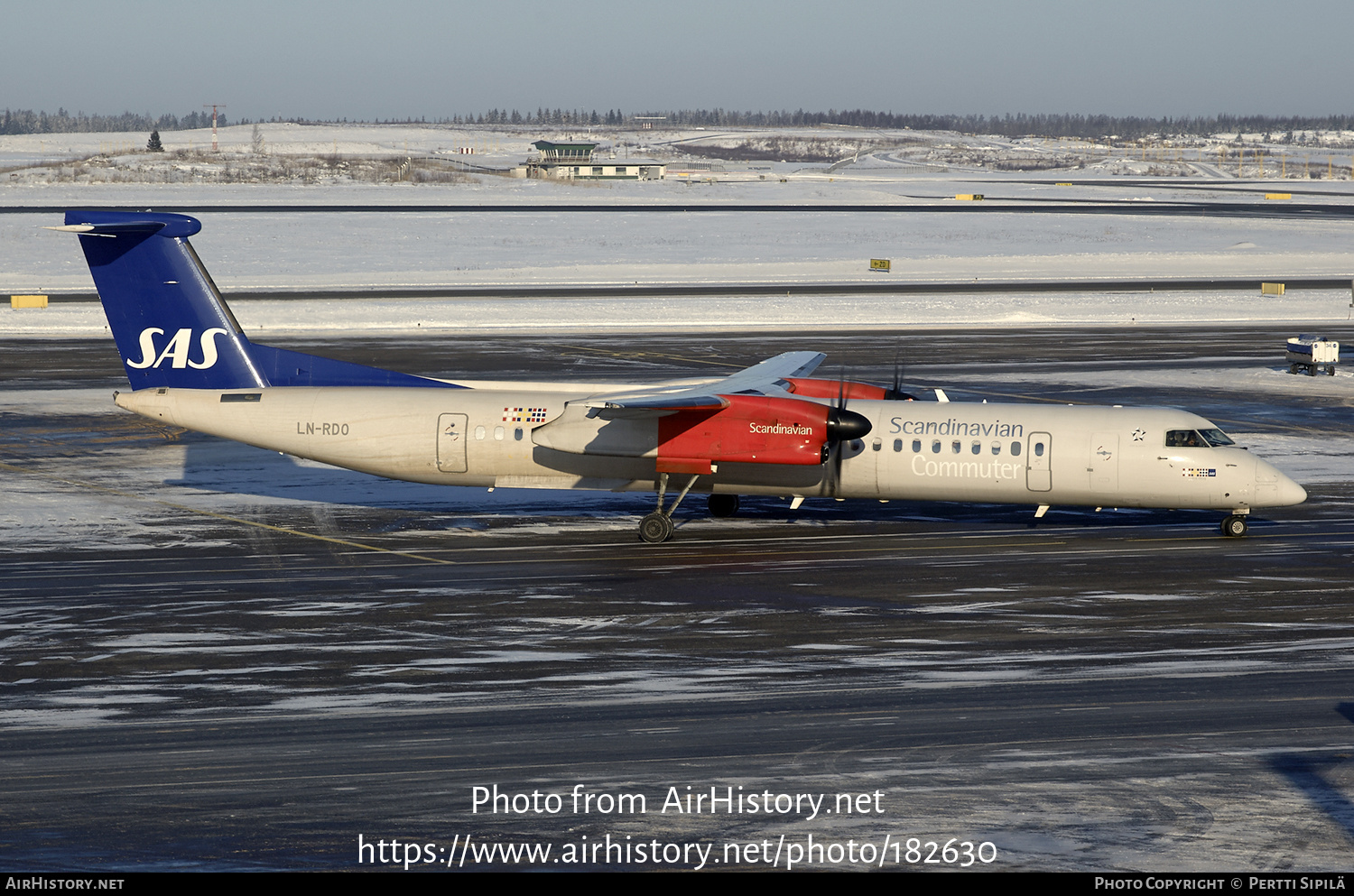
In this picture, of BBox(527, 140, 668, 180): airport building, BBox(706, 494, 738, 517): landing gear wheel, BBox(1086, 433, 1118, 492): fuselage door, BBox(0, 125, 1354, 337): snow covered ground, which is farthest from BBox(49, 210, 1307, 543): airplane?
BBox(527, 140, 668, 180): airport building

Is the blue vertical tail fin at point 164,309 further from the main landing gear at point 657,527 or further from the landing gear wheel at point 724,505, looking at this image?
the landing gear wheel at point 724,505

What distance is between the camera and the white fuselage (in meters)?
24.3

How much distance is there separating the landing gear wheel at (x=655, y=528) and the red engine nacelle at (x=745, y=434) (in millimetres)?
952

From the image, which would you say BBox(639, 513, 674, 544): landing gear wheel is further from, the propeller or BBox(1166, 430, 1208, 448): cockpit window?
BBox(1166, 430, 1208, 448): cockpit window

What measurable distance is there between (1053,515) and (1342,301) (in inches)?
1711

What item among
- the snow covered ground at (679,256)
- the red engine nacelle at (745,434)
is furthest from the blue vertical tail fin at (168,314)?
the snow covered ground at (679,256)

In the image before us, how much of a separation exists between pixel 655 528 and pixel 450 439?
14.2 feet

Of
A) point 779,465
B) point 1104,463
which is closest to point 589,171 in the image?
point 779,465

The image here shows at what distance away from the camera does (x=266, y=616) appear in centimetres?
1942

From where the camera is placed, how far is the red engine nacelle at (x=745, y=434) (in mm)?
23500

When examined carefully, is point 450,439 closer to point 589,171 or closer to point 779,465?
point 779,465

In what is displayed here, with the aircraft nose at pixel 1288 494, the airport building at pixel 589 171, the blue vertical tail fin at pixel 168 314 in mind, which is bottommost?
the aircraft nose at pixel 1288 494

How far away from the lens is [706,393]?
25.1m
